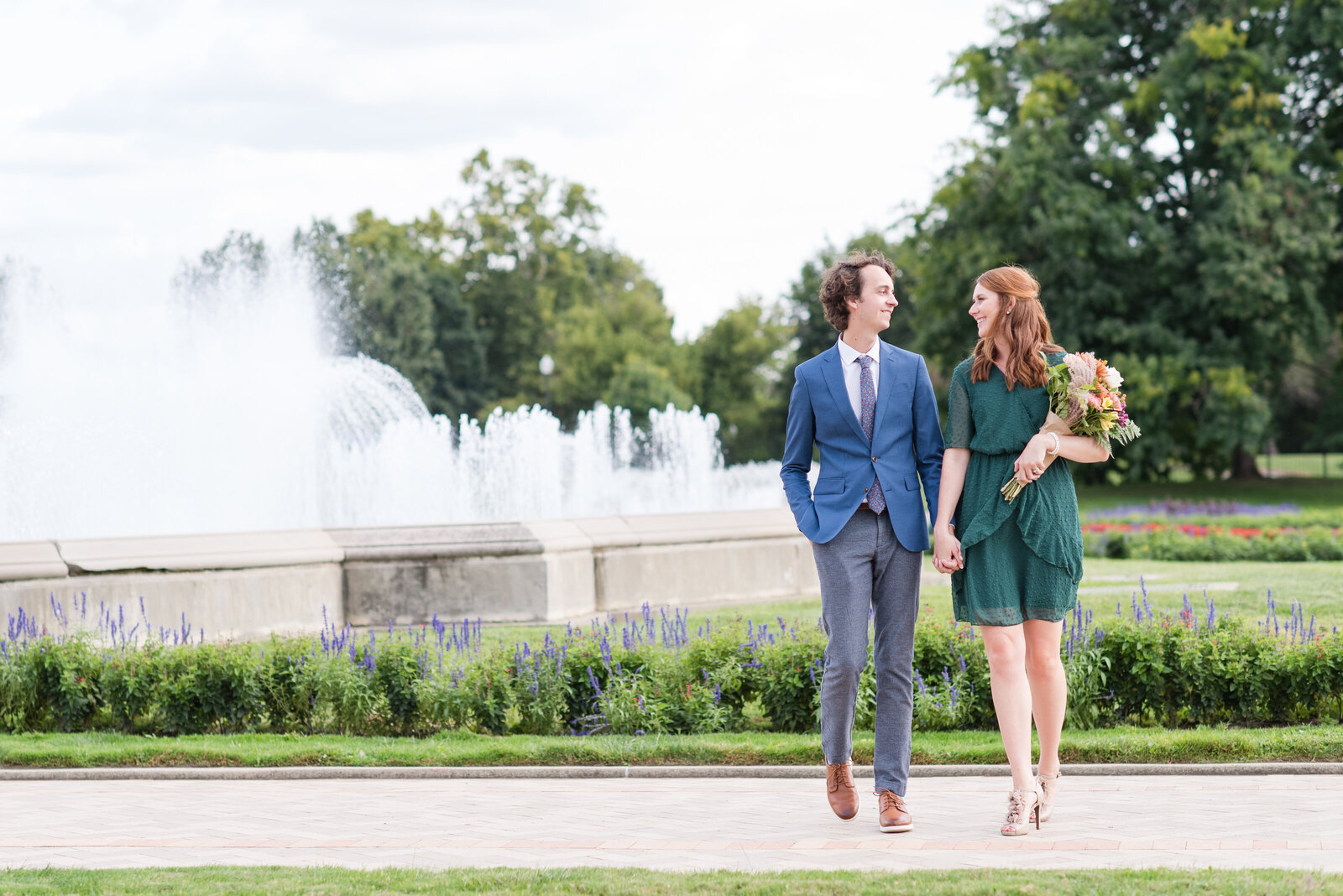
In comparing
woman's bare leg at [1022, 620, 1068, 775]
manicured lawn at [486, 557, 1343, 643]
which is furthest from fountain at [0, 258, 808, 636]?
woman's bare leg at [1022, 620, 1068, 775]

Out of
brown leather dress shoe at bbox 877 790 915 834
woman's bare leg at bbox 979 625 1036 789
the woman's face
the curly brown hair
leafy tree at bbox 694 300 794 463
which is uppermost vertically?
leafy tree at bbox 694 300 794 463

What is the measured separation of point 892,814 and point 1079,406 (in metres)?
1.50

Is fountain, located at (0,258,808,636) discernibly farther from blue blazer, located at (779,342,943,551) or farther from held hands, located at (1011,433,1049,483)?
held hands, located at (1011,433,1049,483)

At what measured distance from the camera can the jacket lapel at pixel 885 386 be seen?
499cm

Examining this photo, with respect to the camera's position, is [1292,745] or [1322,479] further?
[1322,479]

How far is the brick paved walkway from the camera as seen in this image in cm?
447

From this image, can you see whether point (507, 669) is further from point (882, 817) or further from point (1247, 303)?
point (1247, 303)

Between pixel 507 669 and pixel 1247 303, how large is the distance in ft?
78.4

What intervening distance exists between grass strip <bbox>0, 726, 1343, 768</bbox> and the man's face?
7.20ft

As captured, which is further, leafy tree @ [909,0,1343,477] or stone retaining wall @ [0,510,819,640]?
leafy tree @ [909,0,1343,477]

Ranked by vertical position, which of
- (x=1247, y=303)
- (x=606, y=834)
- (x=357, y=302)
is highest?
(x=357, y=302)

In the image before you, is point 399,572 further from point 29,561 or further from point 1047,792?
point 1047,792

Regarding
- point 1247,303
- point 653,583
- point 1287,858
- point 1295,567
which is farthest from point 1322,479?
point 1287,858

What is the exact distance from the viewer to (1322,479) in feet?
115
